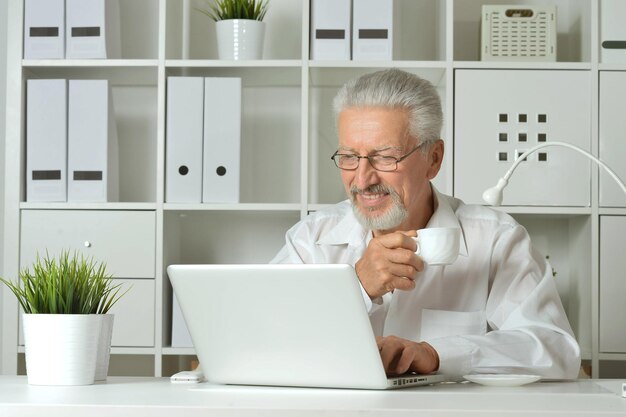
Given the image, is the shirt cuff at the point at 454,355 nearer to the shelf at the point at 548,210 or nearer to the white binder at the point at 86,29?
the shelf at the point at 548,210

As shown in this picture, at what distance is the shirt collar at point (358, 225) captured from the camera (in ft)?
6.89

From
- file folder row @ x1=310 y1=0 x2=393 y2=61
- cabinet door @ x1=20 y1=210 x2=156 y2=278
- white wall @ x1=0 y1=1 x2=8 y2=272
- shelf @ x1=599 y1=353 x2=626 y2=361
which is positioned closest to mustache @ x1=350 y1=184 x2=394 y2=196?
file folder row @ x1=310 y1=0 x2=393 y2=61

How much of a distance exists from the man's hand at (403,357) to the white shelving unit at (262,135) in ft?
4.35

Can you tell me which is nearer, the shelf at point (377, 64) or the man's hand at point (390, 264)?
the man's hand at point (390, 264)

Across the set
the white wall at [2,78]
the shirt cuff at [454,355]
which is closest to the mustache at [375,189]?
the shirt cuff at [454,355]

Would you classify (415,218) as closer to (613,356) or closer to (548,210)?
(548,210)

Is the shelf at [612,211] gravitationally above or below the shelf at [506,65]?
below

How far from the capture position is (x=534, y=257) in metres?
2.02

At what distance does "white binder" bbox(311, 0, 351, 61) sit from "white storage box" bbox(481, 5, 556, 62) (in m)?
0.43

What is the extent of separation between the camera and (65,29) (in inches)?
115

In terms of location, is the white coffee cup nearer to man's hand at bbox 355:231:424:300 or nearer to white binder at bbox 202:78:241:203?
man's hand at bbox 355:231:424:300

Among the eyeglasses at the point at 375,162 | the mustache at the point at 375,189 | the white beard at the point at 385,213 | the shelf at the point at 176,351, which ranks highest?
the eyeglasses at the point at 375,162

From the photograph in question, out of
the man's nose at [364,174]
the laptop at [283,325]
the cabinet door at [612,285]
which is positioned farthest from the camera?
the cabinet door at [612,285]

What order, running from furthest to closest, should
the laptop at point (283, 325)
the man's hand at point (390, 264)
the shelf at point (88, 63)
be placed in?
the shelf at point (88, 63) < the man's hand at point (390, 264) < the laptop at point (283, 325)
